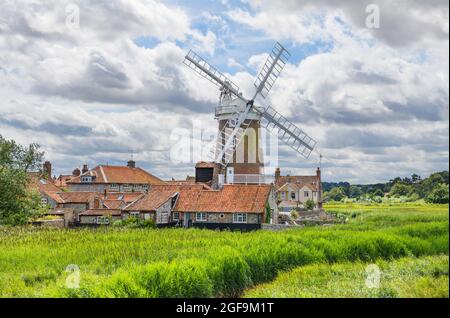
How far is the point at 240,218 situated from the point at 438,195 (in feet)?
77.5

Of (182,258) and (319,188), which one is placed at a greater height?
(319,188)

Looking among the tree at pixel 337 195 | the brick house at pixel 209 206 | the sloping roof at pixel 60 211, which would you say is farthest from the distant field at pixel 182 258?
the tree at pixel 337 195

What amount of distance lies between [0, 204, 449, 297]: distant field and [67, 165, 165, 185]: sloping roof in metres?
37.2

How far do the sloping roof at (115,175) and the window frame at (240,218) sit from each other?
2947 centimetres

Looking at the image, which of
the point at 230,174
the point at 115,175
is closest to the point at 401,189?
the point at 230,174

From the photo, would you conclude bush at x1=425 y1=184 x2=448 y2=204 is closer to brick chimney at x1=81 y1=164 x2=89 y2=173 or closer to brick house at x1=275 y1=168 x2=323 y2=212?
brick chimney at x1=81 y1=164 x2=89 y2=173

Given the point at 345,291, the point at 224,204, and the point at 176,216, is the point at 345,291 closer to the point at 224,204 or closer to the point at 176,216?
the point at 224,204

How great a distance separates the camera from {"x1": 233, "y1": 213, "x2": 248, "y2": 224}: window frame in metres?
44.7

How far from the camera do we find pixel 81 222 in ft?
165

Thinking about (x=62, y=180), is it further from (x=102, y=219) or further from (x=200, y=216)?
(x=200, y=216)

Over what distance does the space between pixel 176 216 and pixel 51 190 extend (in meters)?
21.4

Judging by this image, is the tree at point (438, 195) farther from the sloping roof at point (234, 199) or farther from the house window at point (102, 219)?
the house window at point (102, 219)

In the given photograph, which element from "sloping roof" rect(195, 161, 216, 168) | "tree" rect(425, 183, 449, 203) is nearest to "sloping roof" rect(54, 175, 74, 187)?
"sloping roof" rect(195, 161, 216, 168)

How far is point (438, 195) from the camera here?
76.0 ft
